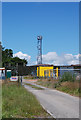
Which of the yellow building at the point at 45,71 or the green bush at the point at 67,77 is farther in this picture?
the yellow building at the point at 45,71

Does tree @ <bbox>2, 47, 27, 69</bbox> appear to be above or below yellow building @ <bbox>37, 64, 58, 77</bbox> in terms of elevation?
above

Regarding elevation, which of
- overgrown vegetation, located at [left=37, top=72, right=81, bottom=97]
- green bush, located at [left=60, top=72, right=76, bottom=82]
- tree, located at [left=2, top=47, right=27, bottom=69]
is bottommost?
overgrown vegetation, located at [left=37, top=72, right=81, bottom=97]

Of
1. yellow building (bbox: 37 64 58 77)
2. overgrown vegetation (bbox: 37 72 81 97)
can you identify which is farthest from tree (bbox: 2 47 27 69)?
overgrown vegetation (bbox: 37 72 81 97)

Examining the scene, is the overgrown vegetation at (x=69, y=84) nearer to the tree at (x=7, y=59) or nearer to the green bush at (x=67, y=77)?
the green bush at (x=67, y=77)

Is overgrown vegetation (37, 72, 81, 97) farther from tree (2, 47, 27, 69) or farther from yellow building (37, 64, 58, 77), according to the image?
tree (2, 47, 27, 69)

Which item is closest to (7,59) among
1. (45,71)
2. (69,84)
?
(45,71)

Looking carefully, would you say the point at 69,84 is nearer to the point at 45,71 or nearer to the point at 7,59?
the point at 45,71

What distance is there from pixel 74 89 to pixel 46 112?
840 centimetres

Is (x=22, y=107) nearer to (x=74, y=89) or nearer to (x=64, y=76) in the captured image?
(x=74, y=89)

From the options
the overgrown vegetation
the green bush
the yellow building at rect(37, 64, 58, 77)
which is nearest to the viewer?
the overgrown vegetation

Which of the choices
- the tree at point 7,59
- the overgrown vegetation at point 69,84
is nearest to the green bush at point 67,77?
the overgrown vegetation at point 69,84

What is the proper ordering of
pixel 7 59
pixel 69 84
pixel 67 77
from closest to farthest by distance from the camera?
pixel 69 84, pixel 67 77, pixel 7 59

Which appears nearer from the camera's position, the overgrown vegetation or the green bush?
the overgrown vegetation

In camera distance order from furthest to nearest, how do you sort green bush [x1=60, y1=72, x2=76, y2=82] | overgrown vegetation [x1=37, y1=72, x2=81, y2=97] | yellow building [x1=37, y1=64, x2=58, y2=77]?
yellow building [x1=37, y1=64, x2=58, y2=77] → green bush [x1=60, y1=72, x2=76, y2=82] → overgrown vegetation [x1=37, y1=72, x2=81, y2=97]
